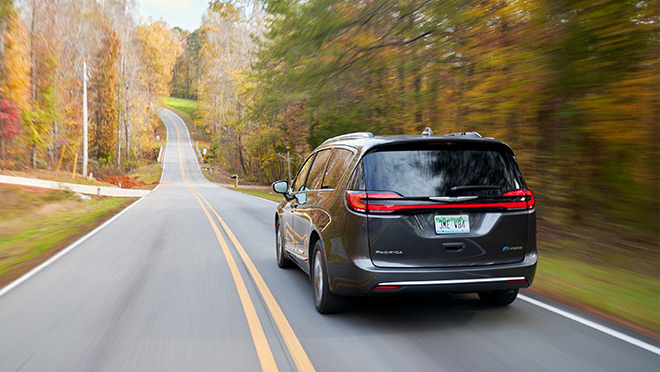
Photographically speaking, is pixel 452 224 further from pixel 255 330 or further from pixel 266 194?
pixel 266 194

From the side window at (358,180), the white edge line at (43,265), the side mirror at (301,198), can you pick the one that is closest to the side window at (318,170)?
the side mirror at (301,198)

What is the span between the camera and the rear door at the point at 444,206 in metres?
4.40

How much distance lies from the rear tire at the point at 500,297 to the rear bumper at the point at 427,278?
67 cm

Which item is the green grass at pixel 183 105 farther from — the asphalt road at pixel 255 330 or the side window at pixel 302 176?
the asphalt road at pixel 255 330

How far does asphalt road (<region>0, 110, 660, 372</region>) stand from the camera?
382 cm

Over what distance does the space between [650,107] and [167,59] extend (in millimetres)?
77475

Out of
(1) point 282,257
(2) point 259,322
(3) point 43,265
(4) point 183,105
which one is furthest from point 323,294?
(4) point 183,105

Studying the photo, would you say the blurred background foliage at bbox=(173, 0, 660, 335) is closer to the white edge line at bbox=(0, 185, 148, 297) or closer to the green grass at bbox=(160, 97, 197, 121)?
the white edge line at bbox=(0, 185, 148, 297)

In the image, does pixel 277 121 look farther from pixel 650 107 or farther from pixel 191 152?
pixel 191 152

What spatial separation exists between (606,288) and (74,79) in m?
47.8

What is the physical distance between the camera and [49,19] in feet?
126

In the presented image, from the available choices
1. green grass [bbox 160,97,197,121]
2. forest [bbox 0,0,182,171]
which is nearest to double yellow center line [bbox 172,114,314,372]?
forest [bbox 0,0,182,171]

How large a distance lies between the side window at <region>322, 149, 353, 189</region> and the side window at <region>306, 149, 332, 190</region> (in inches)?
9.0

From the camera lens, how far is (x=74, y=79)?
44844mm
